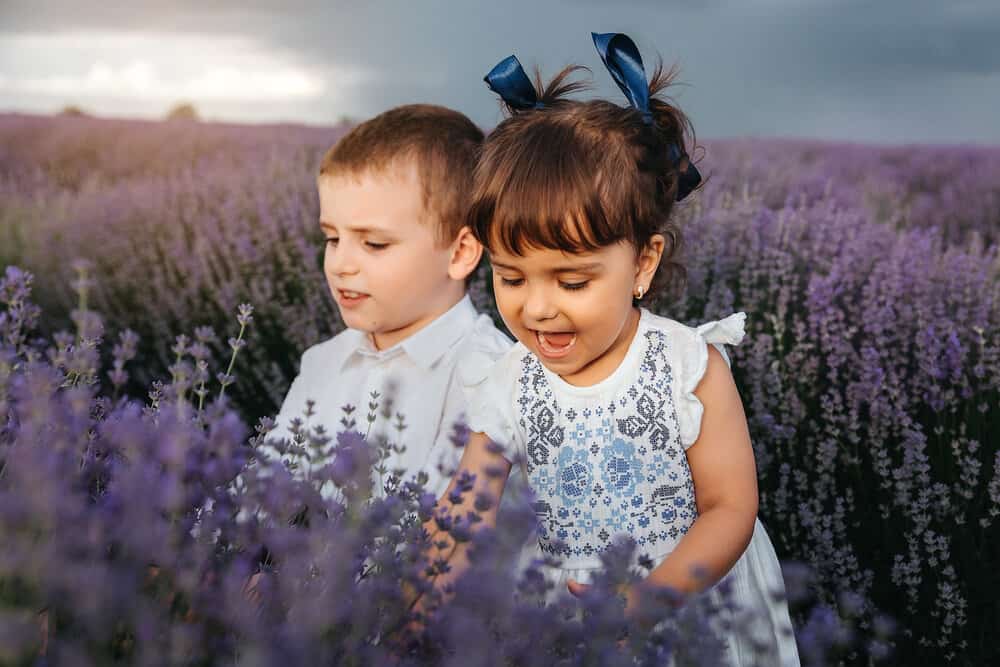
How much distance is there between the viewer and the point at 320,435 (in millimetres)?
1646

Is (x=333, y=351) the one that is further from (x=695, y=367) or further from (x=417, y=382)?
(x=695, y=367)

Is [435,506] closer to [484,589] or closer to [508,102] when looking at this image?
[484,589]

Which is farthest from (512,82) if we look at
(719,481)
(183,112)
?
(183,112)

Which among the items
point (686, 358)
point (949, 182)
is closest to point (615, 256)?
point (686, 358)

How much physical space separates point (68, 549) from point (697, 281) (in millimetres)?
2590

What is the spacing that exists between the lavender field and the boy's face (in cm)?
34

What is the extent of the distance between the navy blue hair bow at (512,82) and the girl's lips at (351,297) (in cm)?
58

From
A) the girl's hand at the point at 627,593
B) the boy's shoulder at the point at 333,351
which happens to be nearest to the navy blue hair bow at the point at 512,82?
the boy's shoulder at the point at 333,351

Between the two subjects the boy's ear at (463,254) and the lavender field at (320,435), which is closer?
the lavender field at (320,435)

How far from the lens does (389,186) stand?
234 centimetres

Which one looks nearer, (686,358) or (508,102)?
(686,358)

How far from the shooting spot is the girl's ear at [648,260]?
1.91m

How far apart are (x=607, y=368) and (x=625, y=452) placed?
6.3 inches

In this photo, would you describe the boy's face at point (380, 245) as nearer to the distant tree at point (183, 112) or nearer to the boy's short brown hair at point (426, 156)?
the boy's short brown hair at point (426, 156)
